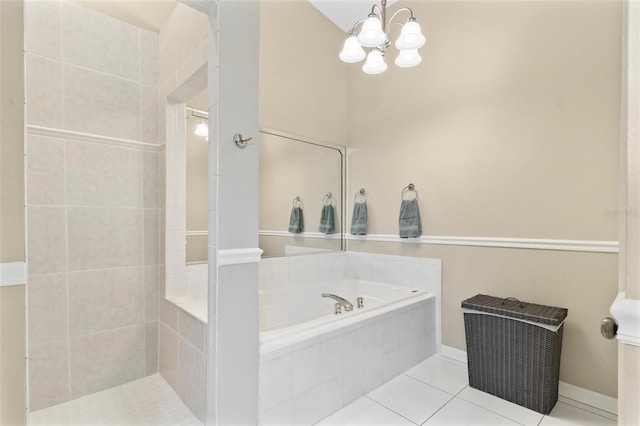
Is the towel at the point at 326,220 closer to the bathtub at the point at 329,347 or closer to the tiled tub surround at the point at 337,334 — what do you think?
the tiled tub surround at the point at 337,334

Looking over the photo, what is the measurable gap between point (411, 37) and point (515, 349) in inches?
78.4

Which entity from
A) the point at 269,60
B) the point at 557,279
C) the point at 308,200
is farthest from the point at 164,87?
the point at 557,279

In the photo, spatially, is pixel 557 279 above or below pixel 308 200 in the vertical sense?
below

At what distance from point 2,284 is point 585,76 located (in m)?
2.80

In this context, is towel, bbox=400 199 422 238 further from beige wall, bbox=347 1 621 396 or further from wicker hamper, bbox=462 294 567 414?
wicker hamper, bbox=462 294 567 414

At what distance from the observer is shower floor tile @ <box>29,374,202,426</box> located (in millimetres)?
1695

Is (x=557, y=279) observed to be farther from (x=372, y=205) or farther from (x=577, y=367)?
(x=372, y=205)

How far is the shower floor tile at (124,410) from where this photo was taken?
1.70m

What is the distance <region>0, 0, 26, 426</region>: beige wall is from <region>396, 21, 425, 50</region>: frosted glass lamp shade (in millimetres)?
1789

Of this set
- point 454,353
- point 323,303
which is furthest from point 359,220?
point 454,353

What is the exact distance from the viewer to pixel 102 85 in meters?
2.04

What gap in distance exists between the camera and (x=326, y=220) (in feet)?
10.5

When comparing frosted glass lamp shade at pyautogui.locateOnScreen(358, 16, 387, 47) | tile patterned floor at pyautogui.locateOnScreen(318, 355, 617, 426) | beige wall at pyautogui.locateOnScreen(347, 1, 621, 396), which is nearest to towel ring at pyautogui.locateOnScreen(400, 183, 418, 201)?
beige wall at pyautogui.locateOnScreen(347, 1, 621, 396)

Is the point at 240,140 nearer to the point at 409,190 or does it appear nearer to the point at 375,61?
the point at 375,61
